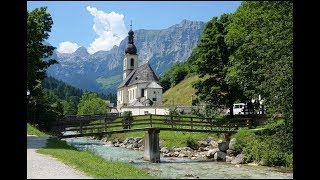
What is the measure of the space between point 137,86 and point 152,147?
202 ft

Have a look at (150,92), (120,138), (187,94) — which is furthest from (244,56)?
(187,94)

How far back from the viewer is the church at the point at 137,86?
280 ft

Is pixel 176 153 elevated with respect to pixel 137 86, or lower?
lower

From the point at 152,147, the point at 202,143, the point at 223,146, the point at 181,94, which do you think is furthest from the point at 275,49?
the point at 181,94

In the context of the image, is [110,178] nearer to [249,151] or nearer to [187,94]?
[249,151]

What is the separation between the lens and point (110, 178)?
1267cm

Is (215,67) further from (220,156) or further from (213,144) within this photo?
(220,156)

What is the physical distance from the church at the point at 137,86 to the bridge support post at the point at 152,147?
148 ft

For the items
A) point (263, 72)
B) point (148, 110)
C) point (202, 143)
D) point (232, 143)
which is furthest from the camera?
point (148, 110)

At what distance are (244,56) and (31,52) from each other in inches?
616

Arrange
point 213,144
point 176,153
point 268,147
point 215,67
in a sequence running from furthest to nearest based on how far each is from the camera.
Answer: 1. point 215,67
2. point 213,144
3. point 176,153
4. point 268,147

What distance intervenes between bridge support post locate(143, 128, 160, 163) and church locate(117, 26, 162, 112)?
1780 inches

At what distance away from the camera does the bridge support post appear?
29.5m

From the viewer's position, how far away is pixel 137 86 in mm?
90875
